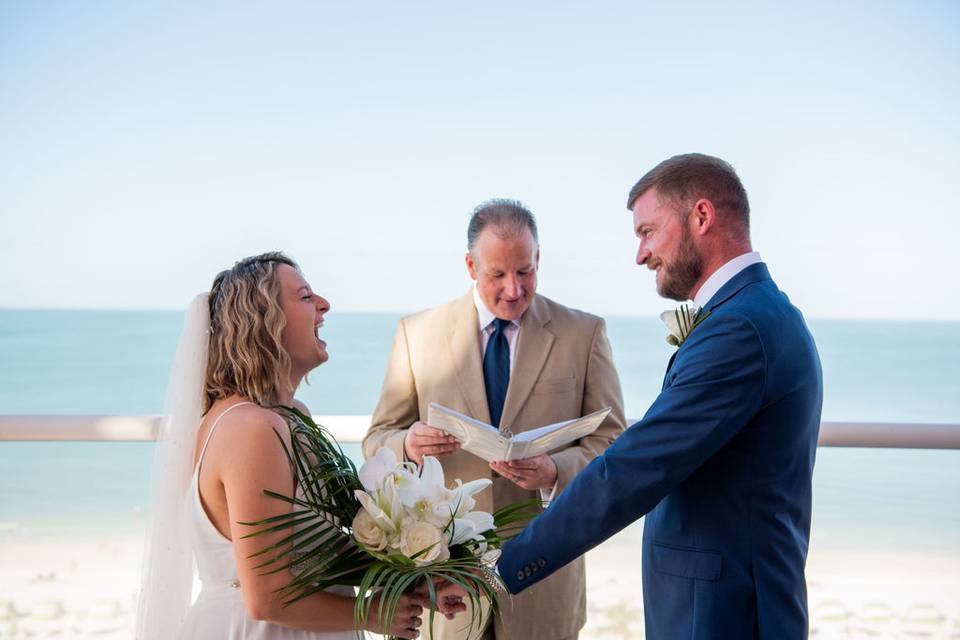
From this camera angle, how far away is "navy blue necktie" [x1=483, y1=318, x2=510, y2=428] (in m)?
2.86

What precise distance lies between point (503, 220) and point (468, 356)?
0.43 metres

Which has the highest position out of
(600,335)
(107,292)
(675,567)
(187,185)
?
(187,185)

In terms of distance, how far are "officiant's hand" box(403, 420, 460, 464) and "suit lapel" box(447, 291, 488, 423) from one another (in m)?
0.20

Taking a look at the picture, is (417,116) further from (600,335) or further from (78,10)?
(600,335)

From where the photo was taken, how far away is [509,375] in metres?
2.87

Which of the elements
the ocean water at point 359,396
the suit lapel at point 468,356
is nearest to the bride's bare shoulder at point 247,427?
the suit lapel at point 468,356

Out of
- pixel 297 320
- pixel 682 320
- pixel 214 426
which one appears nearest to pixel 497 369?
pixel 682 320

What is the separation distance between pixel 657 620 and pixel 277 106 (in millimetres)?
23264

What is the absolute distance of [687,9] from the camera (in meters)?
20.8

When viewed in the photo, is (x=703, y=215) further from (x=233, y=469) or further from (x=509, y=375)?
(x=233, y=469)

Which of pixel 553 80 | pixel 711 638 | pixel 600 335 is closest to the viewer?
pixel 711 638

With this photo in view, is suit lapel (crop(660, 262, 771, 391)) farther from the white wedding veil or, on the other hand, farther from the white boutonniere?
the white wedding veil

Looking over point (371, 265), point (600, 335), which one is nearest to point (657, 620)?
point (600, 335)

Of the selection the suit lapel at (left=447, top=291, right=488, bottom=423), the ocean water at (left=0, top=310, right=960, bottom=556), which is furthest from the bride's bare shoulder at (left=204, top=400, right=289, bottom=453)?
the ocean water at (left=0, top=310, right=960, bottom=556)
